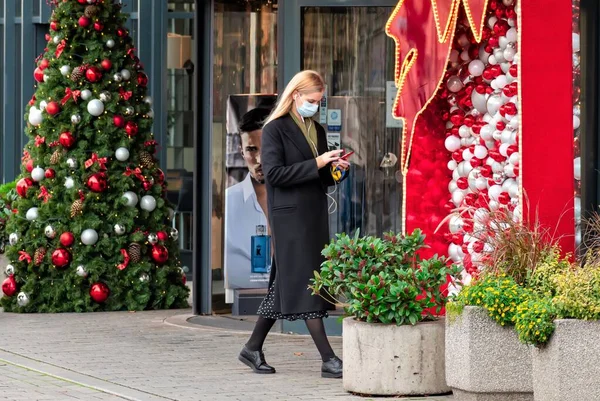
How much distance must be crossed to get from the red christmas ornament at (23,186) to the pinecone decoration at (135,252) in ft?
3.71

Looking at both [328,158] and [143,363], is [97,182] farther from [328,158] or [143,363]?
[328,158]

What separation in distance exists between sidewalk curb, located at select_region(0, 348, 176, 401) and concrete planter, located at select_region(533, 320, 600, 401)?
232 cm

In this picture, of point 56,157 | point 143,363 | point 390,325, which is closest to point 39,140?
point 56,157

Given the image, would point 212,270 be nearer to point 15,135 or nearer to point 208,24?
point 208,24

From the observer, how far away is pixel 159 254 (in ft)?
45.2

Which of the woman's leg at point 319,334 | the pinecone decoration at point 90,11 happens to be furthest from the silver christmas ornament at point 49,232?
the woman's leg at point 319,334

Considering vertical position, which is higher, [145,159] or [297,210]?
[145,159]

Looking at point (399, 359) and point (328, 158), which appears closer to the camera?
point (399, 359)

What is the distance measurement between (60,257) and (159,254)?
3.09 feet

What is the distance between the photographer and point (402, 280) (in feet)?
28.0

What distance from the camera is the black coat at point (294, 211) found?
30.2 feet

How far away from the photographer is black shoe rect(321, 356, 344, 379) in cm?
923

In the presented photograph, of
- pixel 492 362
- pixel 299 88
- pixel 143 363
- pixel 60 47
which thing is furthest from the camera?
pixel 60 47

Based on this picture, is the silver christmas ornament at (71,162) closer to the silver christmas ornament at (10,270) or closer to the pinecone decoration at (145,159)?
the pinecone decoration at (145,159)
